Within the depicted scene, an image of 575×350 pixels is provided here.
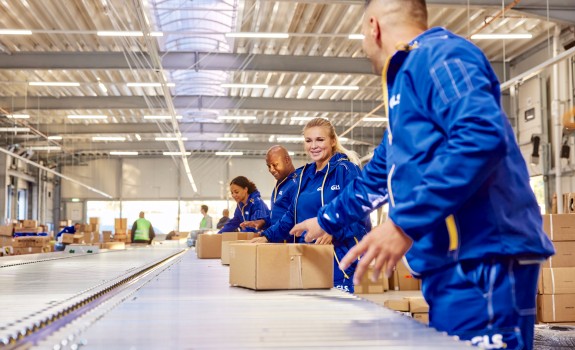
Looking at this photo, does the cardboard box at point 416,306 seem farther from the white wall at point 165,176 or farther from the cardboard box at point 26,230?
the white wall at point 165,176

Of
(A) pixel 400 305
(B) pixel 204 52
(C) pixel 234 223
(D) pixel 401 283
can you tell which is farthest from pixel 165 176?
(A) pixel 400 305

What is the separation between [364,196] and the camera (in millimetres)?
1729

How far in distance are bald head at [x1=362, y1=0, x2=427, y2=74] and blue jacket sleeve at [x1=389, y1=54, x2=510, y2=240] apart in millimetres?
247

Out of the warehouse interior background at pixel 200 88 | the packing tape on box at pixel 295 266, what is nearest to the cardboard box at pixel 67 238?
the warehouse interior background at pixel 200 88

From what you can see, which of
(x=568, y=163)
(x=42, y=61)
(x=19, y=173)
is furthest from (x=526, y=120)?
(x=19, y=173)

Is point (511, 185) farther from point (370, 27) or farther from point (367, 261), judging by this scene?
point (370, 27)

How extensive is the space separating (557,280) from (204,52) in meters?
7.69

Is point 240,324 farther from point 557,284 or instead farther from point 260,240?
point 557,284

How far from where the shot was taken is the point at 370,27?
1.45 meters

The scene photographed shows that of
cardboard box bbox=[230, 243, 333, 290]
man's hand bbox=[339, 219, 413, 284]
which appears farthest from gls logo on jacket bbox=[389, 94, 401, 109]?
cardboard box bbox=[230, 243, 333, 290]

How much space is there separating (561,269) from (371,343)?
4.63 meters

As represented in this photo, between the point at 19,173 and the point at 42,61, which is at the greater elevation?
the point at 42,61

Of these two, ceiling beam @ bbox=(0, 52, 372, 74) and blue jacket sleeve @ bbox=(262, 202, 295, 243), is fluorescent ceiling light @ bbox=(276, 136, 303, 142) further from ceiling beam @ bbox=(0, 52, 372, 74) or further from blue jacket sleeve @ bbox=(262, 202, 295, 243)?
blue jacket sleeve @ bbox=(262, 202, 295, 243)

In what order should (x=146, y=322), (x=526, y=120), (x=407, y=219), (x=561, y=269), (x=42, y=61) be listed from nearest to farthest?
(x=407, y=219) < (x=146, y=322) < (x=561, y=269) < (x=42, y=61) < (x=526, y=120)
